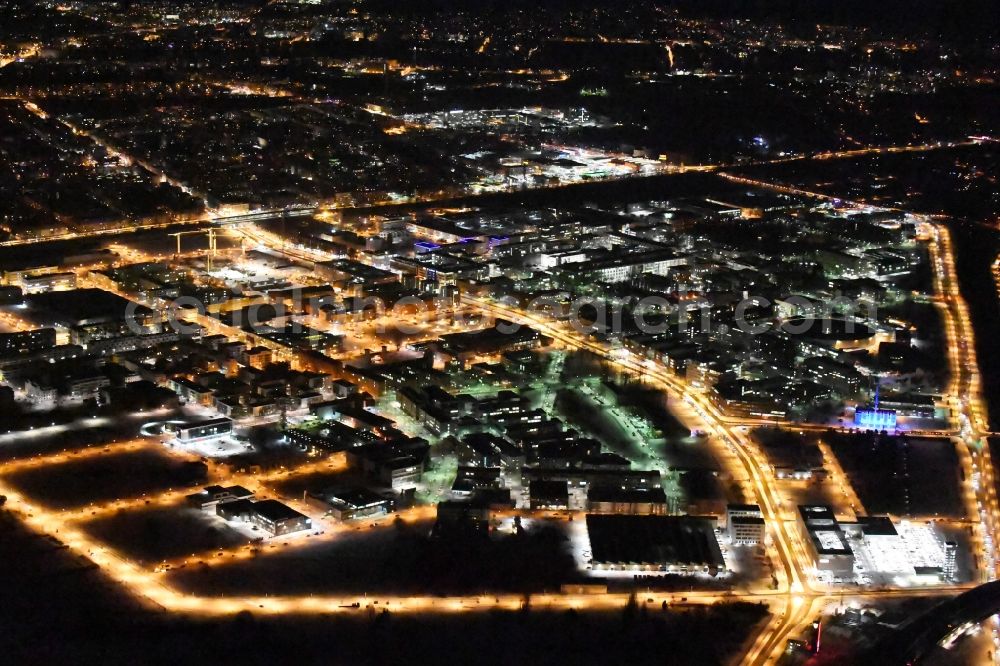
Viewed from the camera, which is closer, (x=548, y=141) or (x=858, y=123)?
(x=548, y=141)

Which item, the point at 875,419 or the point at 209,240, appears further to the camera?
the point at 209,240

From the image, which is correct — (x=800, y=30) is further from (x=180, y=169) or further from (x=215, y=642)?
(x=215, y=642)

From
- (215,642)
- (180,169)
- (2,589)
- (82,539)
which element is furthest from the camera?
(180,169)

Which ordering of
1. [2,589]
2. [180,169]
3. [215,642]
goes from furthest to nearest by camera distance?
1. [180,169]
2. [2,589]
3. [215,642]

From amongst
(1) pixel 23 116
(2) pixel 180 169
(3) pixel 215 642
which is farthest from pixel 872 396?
(1) pixel 23 116

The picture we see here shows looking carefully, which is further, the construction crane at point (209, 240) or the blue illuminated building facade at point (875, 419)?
the construction crane at point (209, 240)

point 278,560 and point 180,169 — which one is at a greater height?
point 180,169

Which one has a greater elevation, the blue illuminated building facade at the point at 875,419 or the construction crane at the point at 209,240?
the construction crane at the point at 209,240

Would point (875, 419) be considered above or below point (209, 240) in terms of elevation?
below

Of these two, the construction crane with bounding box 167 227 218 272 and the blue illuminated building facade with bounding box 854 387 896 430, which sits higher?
the construction crane with bounding box 167 227 218 272

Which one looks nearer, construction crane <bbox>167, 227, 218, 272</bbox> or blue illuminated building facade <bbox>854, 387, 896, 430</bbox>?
blue illuminated building facade <bbox>854, 387, 896, 430</bbox>
